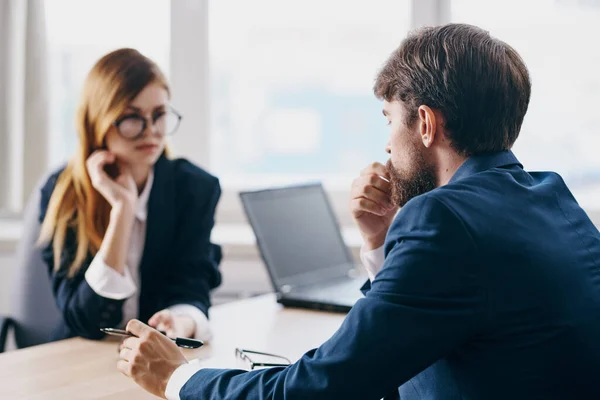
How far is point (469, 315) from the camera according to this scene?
109cm

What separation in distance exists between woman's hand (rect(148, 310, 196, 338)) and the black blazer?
151mm

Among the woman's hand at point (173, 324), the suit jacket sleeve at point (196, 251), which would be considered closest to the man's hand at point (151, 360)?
the woman's hand at point (173, 324)

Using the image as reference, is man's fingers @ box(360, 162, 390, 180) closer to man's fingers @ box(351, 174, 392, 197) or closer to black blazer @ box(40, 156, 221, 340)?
man's fingers @ box(351, 174, 392, 197)

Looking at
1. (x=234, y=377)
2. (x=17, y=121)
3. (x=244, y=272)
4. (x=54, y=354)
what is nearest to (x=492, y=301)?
(x=234, y=377)

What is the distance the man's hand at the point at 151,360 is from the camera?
1333 mm

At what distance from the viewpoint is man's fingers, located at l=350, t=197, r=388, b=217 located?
1.70 metres

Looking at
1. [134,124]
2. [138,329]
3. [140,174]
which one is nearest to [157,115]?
[134,124]

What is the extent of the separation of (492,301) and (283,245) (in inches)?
46.8

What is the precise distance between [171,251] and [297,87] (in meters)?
1.18

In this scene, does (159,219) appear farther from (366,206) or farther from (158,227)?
(366,206)

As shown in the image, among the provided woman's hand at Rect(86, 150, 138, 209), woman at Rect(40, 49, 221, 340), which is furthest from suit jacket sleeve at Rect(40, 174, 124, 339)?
woman's hand at Rect(86, 150, 138, 209)

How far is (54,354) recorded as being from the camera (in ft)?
5.79

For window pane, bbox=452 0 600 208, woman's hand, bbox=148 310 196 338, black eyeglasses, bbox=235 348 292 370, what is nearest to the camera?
black eyeglasses, bbox=235 348 292 370

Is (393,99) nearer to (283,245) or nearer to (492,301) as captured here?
(492,301)
